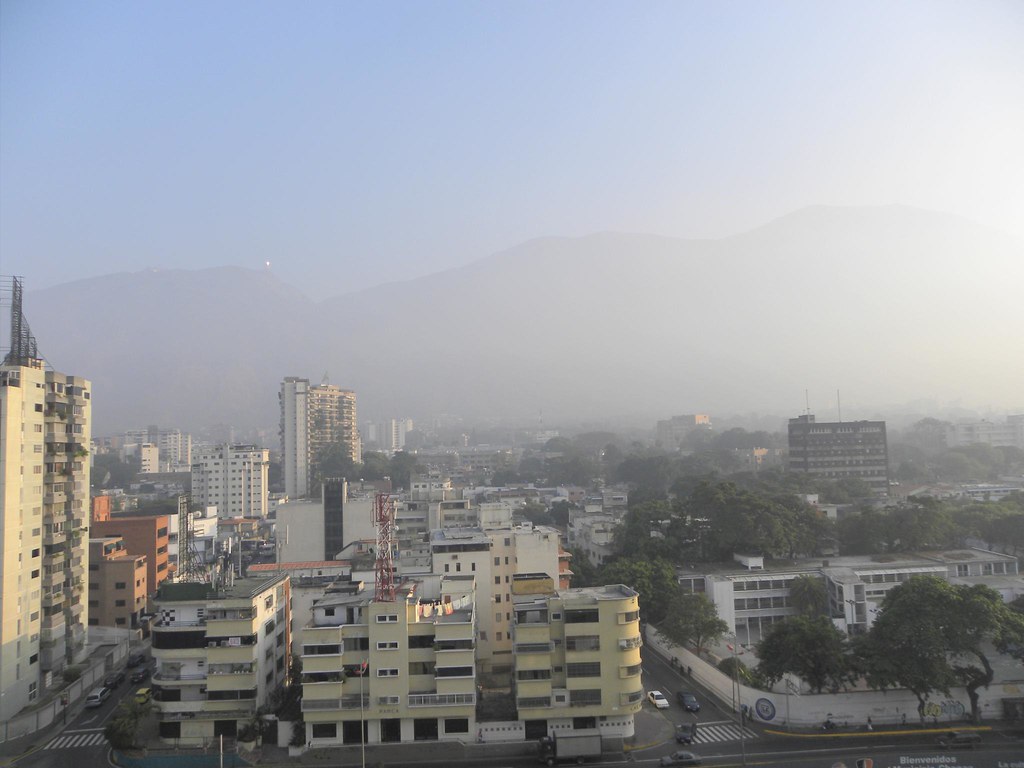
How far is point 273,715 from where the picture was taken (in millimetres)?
13633

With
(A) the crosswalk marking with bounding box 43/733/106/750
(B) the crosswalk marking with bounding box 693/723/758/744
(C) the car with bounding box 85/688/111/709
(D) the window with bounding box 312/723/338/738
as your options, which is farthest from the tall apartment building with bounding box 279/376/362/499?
(B) the crosswalk marking with bounding box 693/723/758/744

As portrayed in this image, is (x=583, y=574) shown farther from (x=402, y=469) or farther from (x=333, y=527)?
(x=402, y=469)

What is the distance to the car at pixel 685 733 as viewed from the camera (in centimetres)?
1313

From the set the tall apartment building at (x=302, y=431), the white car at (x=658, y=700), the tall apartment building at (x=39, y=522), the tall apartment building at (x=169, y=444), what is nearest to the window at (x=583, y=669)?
the white car at (x=658, y=700)

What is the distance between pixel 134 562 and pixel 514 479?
4020cm

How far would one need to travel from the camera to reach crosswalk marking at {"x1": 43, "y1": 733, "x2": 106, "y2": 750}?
1384 cm

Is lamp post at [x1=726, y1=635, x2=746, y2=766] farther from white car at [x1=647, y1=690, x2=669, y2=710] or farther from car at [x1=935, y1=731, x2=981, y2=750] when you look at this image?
car at [x1=935, y1=731, x2=981, y2=750]

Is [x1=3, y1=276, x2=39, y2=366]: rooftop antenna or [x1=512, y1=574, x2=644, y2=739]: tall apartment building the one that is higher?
[x1=3, y1=276, x2=39, y2=366]: rooftop antenna

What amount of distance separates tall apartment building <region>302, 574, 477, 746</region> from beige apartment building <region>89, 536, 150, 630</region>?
36.8 ft

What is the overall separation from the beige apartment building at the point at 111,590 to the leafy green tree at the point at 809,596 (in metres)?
18.7

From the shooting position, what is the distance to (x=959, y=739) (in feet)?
41.9

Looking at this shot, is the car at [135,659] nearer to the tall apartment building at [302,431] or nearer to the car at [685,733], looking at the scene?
the car at [685,733]

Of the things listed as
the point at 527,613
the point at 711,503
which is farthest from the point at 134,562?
the point at 711,503

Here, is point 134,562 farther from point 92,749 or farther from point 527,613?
point 527,613
